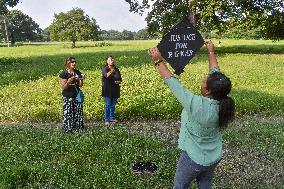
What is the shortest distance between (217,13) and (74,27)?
43.2 metres

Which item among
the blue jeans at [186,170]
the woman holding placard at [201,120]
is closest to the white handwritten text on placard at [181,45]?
the woman holding placard at [201,120]

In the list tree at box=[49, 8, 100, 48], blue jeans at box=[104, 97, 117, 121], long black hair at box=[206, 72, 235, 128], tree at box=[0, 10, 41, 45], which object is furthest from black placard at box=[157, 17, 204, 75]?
tree at box=[0, 10, 41, 45]

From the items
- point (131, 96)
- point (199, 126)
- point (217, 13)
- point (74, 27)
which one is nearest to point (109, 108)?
point (131, 96)

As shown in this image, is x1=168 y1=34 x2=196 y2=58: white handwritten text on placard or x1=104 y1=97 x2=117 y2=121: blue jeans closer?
x1=168 y1=34 x2=196 y2=58: white handwritten text on placard

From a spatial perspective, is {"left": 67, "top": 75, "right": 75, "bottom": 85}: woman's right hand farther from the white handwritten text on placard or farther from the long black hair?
the long black hair

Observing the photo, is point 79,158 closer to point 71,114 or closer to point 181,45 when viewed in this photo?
point 71,114

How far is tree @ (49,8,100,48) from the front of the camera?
78625mm

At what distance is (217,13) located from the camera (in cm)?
4253

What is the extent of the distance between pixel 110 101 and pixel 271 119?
16.9 ft

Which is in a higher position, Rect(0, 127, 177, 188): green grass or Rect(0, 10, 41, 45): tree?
Result: Rect(0, 10, 41, 45): tree

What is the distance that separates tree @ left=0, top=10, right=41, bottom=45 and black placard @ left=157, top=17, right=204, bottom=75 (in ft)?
397

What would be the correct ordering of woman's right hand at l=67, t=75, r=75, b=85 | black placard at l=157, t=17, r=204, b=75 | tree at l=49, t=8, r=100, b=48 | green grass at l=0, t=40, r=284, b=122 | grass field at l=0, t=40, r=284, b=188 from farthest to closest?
1. tree at l=49, t=8, r=100, b=48
2. green grass at l=0, t=40, r=284, b=122
3. woman's right hand at l=67, t=75, r=75, b=85
4. grass field at l=0, t=40, r=284, b=188
5. black placard at l=157, t=17, r=204, b=75

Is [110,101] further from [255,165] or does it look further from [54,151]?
[255,165]

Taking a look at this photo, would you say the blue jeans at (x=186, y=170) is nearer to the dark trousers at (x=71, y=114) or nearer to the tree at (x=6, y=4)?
the dark trousers at (x=71, y=114)
